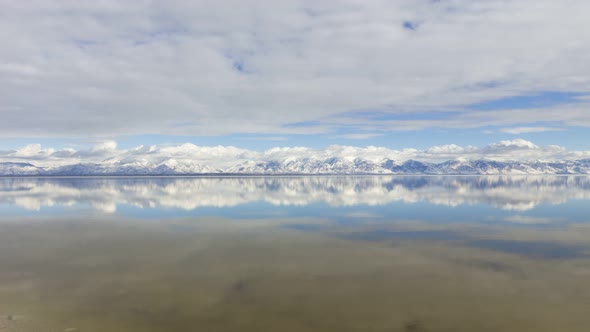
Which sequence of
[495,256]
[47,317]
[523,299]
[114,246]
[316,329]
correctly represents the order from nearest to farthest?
1. [316,329]
2. [47,317]
3. [523,299]
4. [495,256]
5. [114,246]

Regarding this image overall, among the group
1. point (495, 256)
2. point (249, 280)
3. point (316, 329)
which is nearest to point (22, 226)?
point (249, 280)

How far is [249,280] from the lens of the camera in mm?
27750

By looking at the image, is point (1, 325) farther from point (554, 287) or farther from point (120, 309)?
point (554, 287)

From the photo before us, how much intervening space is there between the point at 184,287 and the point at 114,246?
60.4 feet

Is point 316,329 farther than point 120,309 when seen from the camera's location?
No

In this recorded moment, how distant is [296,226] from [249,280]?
25860 millimetres

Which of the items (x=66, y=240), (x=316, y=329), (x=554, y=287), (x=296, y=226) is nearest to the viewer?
(x=316, y=329)

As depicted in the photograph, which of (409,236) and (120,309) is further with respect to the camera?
(409,236)

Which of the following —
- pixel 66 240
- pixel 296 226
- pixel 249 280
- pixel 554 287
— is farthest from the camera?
pixel 296 226

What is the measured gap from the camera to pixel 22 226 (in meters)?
54.2

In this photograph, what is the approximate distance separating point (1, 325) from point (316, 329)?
17.2 meters

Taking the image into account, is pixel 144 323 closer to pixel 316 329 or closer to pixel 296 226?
pixel 316 329

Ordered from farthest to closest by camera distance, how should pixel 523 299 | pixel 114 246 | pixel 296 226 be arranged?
pixel 296 226 < pixel 114 246 < pixel 523 299

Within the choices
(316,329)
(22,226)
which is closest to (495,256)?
(316,329)
